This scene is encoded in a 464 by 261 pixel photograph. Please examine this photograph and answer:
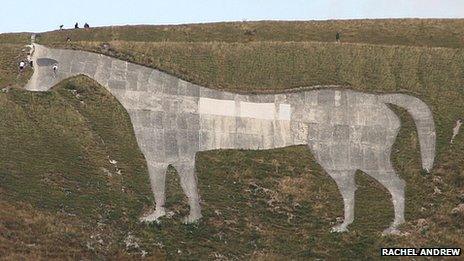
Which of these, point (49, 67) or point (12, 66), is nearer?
point (49, 67)

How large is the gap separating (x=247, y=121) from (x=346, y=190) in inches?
261

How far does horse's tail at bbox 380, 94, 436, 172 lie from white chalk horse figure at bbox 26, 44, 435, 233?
0.06 m

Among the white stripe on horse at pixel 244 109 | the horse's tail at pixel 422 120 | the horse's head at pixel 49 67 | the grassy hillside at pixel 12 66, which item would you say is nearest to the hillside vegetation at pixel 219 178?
the grassy hillside at pixel 12 66

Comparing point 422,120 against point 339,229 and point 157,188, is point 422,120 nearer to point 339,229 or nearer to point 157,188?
point 339,229

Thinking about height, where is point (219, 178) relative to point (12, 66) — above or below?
below

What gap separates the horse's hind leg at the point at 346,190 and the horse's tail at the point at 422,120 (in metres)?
4.31

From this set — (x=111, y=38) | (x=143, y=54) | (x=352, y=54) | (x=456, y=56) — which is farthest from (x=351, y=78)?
(x=111, y=38)

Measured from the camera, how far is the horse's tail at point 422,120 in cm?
3647

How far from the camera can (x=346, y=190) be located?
35.0 m

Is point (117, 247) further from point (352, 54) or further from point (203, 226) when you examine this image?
point (352, 54)

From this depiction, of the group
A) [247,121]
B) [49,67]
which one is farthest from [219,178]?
[49,67]

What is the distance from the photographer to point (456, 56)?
4103cm

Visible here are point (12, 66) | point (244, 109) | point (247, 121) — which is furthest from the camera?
point (12, 66)

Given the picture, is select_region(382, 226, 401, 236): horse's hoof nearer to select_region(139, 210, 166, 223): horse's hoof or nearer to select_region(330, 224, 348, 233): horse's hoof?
select_region(330, 224, 348, 233): horse's hoof
